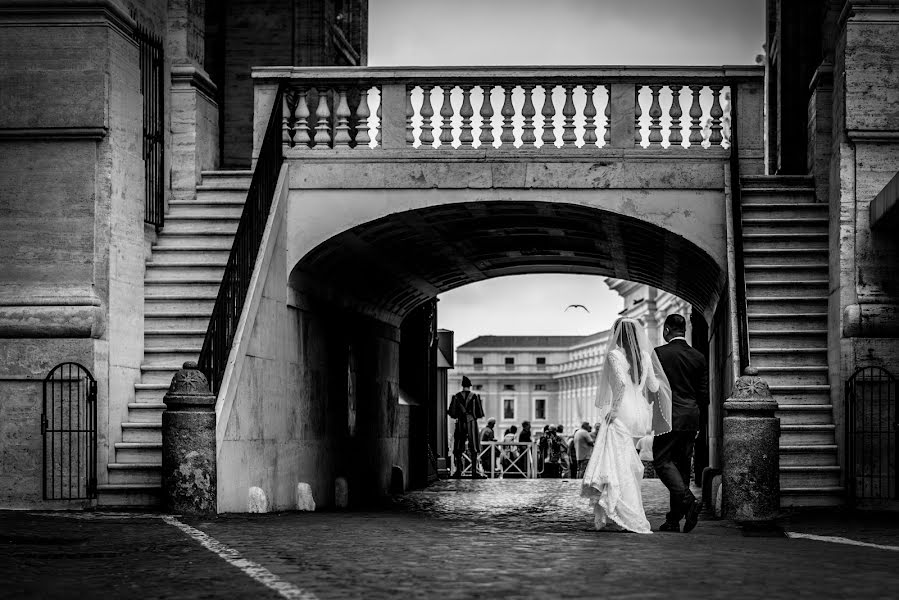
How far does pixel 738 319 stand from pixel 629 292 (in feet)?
203

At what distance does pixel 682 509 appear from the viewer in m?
12.0

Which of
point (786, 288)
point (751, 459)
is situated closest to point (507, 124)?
point (786, 288)

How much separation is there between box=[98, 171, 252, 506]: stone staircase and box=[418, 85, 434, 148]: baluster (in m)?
2.41

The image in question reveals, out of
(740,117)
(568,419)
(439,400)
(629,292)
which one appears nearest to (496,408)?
(568,419)

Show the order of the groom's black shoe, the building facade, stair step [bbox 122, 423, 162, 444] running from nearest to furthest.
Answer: the groom's black shoe
stair step [bbox 122, 423, 162, 444]
the building facade

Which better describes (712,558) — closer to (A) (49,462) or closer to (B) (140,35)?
(A) (49,462)

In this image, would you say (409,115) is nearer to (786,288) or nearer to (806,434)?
(786,288)

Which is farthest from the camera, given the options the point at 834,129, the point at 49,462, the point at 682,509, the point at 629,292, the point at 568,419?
the point at 568,419

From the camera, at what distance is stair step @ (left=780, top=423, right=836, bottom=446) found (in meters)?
14.6

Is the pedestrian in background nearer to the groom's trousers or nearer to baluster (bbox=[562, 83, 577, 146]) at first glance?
baluster (bbox=[562, 83, 577, 146])

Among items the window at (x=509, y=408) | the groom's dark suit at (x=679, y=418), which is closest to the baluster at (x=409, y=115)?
the groom's dark suit at (x=679, y=418)

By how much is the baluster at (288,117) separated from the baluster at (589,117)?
11.4ft

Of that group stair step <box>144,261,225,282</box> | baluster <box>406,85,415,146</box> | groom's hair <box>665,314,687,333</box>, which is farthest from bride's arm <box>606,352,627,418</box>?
stair step <box>144,261,225,282</box>

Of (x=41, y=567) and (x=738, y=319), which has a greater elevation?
(x=738, y=319)
